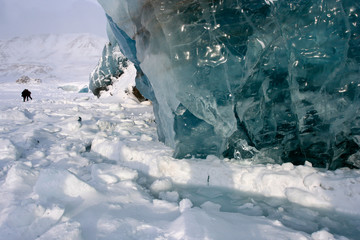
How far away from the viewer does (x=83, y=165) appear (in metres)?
2.53

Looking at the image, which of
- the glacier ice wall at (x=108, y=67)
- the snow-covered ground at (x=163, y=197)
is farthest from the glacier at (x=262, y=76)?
the glacier ice wall at (x=108, y=67)

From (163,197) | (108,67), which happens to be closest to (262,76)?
(163,197)

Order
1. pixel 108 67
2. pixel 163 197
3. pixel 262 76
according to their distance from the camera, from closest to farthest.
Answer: pixel 163 197
pixel 262 76
pixel 108 67

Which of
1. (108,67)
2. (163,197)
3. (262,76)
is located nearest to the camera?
(163,197)

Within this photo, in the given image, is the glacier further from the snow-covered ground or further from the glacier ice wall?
the glacier ice wall

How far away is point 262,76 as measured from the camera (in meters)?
2.26

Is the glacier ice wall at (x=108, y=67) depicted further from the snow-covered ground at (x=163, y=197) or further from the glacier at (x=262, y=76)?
the glacier at (x=262, y=76)

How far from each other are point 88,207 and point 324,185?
5.76 feet

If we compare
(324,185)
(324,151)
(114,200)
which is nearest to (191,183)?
(114,200)

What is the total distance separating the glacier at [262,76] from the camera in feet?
6.71

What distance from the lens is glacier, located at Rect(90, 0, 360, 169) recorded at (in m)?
2.04

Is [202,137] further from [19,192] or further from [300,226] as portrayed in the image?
[19,192]

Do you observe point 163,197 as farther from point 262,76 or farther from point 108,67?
point 108,67

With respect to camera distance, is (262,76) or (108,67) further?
(108,67)
